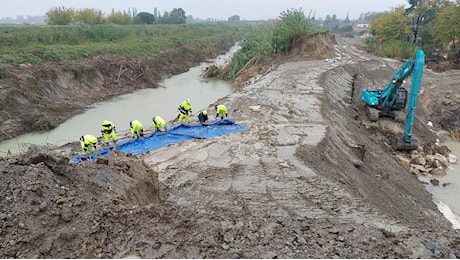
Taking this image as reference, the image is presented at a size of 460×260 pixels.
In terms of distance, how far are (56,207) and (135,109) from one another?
1219 cm

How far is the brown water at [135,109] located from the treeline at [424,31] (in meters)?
14.8

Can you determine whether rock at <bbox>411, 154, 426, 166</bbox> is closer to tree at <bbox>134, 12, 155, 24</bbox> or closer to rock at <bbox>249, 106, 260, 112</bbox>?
rock at <bbox>249, 106, 260, 112</bbox>

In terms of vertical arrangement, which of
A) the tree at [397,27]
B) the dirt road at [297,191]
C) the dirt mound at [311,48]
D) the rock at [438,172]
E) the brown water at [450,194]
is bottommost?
the brown water at [450,194]

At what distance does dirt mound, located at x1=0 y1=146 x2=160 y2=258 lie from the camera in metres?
3.48

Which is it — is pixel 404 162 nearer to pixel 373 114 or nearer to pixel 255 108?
pixel 373 114

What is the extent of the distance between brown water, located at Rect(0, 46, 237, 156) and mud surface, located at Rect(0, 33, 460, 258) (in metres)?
3.41

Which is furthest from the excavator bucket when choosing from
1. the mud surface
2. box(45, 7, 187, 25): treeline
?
box(45, 7, 187, 25): treeline

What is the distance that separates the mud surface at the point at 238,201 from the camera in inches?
148

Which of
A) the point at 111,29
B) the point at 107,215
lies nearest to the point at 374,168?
the point at 107,215

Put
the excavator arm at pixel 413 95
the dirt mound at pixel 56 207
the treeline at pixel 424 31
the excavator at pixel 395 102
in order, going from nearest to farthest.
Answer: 1. the dirt mound at pixel 56 207
2. the excavator arm at pixel 413 95
3. the excavator at pixel 395 102
4. the treeline at pixel 424 31

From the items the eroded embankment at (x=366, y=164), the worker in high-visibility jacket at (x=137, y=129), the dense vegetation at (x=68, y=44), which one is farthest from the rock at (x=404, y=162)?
the dense vegetation at (x=68, y=44)

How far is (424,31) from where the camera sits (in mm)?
27656

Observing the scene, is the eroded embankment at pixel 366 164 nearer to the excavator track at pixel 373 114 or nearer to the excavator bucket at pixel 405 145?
the excavator track at pixel 373 114

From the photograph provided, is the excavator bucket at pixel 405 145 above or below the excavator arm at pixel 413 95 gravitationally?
below
